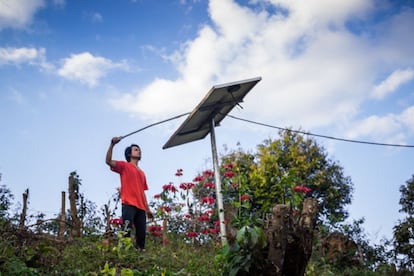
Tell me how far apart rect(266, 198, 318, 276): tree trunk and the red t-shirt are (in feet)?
7.95

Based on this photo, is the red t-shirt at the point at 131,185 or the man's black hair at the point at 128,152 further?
the man's black hair at the point at 128,152

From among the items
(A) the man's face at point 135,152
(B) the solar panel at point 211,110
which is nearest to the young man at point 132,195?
(A) the man's face at point 135,152

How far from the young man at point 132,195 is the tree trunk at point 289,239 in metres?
2.40

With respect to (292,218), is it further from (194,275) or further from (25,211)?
(25,211)

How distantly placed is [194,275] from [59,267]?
1.18m

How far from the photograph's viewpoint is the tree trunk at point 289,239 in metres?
3.15

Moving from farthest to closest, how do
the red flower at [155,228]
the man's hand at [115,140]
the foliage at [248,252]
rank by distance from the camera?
the red flower at [155,228] < the man's hand at [115,140] < the foliage at [248,252]

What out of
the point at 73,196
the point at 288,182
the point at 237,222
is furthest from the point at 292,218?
the point at 73,196

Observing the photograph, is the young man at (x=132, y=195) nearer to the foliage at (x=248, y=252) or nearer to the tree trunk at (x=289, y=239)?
the foliage at (x=248, y=252)

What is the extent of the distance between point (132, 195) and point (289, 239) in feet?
8.43

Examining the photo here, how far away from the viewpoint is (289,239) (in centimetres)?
324

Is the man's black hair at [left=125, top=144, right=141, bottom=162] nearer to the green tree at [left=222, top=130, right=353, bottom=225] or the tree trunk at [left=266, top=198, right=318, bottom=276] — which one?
the tree trunk at [left=266, top=198, right=318, bottom=276]

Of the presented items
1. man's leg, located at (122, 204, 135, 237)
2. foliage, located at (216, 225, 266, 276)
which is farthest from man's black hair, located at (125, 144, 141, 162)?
foliage, located at (216, 225, 266, 276)

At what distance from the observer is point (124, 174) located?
5441 mm
